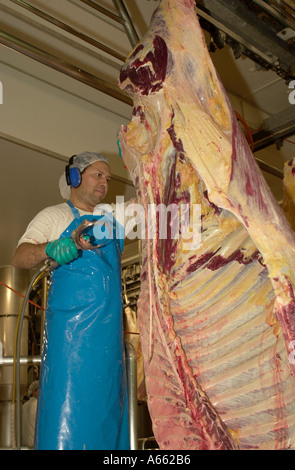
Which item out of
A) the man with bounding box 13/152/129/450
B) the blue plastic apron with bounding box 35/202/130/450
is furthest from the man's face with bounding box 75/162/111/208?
the blue plastic apron with bounding box 35/202/130/450

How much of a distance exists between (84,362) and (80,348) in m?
0.06

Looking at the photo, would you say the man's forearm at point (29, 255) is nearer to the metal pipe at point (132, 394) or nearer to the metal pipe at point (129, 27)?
the metal pipe at point (132, 394)

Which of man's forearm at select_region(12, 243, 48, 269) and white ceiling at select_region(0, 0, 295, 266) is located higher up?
white ceiling at select_region(0, 0, 295, 266)

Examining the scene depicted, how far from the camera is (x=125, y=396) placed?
7.96ft

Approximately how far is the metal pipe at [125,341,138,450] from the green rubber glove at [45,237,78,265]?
0.58 metres

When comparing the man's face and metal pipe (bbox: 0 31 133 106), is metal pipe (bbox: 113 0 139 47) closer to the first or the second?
metal pipe (bbox: 0 31 133 106)

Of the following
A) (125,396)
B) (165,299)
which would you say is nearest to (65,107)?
(125,396)

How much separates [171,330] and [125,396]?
3.59 feet

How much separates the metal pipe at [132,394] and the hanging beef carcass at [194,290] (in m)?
0.94

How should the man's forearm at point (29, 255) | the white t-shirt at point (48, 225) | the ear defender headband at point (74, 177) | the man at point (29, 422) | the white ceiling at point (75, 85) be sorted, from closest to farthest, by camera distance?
the man's forearm at point (29, 255) → the white t-shirt at point (48, 225) → the ear defender headband at point (74, 177) → the white ceiling at point (75, 85) → the man at point (29, 422)

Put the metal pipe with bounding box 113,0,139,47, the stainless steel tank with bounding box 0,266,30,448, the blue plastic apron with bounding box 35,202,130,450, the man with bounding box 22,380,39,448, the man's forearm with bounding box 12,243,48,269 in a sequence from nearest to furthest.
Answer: the blue plastic apron with bounding box 35,202,130,450 < the metal pipe with bounding box 113,0,139,47 < the man's forearm with bounding box 12,243,48,269 < the man with bounding box 22,380,39,448 < the stainless steel tank with bounding box 0,266,30,448

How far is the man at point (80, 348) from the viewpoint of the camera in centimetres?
221

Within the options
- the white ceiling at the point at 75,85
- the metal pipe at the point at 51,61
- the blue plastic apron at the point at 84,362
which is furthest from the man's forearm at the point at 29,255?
the white ceiling at the point at 75,85

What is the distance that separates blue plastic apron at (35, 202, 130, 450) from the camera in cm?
220
